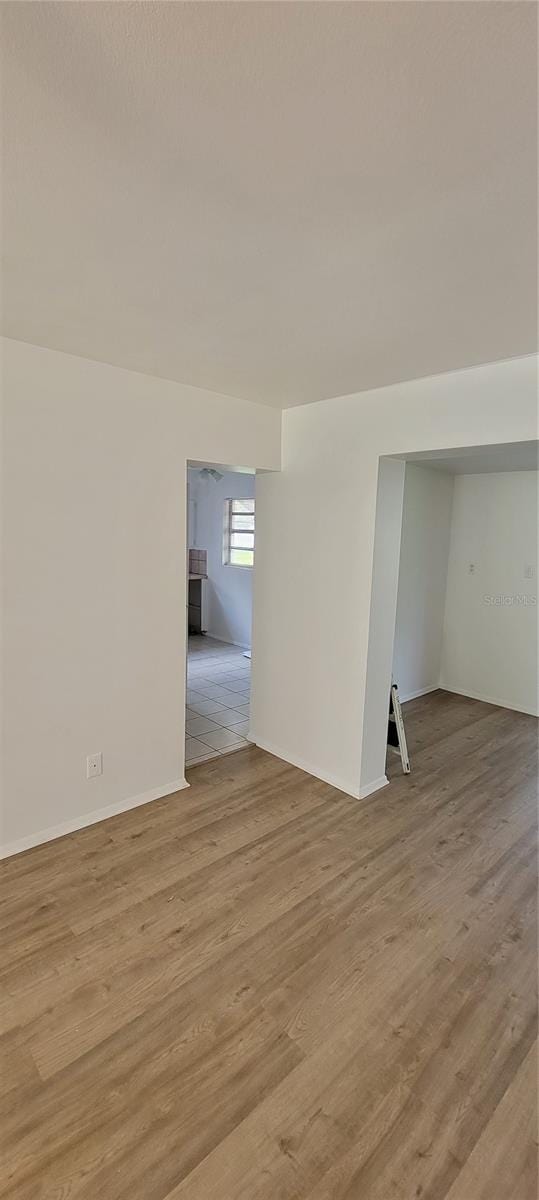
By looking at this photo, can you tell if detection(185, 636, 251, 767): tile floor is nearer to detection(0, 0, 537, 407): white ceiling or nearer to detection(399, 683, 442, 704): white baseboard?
detection(399, 683, 442, 704): white baseboard

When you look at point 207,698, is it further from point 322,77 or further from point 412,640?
point 322,77

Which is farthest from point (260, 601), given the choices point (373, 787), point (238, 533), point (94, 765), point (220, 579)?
point (220, 579)

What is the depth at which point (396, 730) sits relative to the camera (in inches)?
134

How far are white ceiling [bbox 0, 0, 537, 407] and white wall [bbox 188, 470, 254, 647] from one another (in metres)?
4.92

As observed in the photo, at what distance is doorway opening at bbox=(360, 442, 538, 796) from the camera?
4523mm

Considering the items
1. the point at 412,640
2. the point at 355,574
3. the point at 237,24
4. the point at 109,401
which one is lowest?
the point at 412,640


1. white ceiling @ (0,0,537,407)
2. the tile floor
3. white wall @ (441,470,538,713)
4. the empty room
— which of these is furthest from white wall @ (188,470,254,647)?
white ceiling @ (0,0,537,407)

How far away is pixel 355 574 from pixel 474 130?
2131 millimetres

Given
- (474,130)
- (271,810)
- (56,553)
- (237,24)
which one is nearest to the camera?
(237,24)

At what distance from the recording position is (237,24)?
2.61ft

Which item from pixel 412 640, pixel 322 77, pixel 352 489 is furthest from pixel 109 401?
pixel 412 640

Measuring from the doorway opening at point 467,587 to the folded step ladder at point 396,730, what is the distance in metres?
0.51

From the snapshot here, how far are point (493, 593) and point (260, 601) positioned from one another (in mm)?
2476

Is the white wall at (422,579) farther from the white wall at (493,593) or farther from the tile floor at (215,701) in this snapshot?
the tile floor at (215,701)
